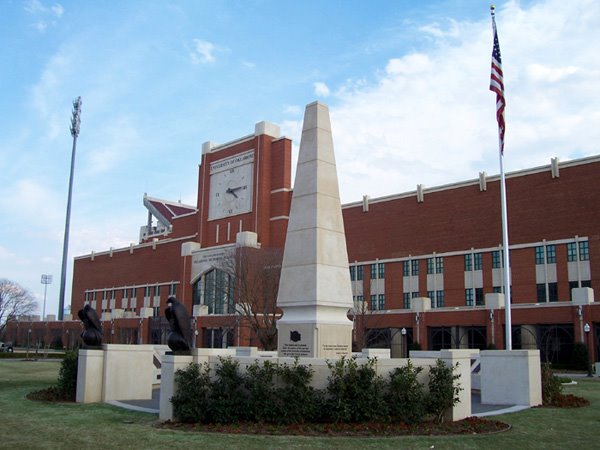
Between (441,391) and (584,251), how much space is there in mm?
35072

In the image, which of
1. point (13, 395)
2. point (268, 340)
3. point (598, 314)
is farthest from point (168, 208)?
point (13, 395)

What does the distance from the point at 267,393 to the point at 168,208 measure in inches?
3466

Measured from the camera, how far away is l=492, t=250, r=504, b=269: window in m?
47.6

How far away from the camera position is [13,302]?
93.7 meters

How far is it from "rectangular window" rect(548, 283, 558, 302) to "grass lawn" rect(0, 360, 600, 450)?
102 ft

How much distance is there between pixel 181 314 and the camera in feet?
47.0

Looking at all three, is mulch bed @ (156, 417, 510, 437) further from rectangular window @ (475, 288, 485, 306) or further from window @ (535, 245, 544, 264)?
rectangular window @ (475, 288, 485, 306)

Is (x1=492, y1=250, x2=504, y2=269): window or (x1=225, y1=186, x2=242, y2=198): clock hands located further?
(x1=225, y1=186, x2=242, y2=198): clock hands

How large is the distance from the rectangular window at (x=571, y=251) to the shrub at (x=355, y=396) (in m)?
35.9

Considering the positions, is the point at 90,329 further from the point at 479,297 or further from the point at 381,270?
the point at 381,270

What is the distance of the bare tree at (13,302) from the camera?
297ft

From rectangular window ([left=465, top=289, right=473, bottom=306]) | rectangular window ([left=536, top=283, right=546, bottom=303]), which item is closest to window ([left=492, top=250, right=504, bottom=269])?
rectangular window ([left=465, top=289, right=473, bottom=306])

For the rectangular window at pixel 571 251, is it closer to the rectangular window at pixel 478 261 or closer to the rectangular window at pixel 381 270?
the rectangular window at pixel 478 261

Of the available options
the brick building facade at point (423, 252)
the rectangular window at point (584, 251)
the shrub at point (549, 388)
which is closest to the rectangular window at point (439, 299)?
the brick building facade at point (423, 252)
